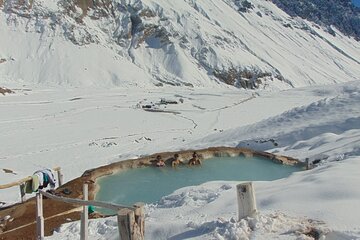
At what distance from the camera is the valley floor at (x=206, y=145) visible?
25.3 ft

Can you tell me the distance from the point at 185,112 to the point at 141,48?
2511 inches

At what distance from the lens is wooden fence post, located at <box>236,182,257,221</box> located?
7504 millimetres

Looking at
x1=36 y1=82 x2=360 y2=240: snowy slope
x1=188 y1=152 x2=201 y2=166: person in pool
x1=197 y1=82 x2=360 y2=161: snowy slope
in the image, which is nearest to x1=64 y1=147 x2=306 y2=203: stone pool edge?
x1=188 y1=152 x2=201 y2=166: person in pool

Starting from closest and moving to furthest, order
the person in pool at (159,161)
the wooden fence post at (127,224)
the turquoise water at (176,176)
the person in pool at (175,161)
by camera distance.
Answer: the wooden fence post at (127,224), the turquoise water at (176,176), the person in pool at (159,161), the person in pool at (175,161)

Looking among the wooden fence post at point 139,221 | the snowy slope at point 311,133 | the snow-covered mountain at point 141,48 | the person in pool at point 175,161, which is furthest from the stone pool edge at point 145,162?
the snow-covered mountain at point 141,48

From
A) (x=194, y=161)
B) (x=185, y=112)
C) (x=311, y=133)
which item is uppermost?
(x=185, y=112)

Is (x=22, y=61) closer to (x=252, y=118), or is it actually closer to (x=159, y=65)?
(x=159, y=65)

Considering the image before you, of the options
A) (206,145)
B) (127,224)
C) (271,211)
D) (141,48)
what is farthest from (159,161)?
(141,48)

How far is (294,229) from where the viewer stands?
7223 millimetres

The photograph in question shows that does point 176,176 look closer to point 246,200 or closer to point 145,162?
point 145,162

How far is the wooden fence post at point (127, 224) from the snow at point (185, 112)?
1.79 m

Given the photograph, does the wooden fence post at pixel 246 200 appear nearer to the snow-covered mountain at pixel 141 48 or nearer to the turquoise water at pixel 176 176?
the turquoise water at pixel 176 176

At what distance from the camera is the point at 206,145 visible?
25.9 meters

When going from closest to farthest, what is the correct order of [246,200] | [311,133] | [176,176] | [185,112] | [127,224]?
[127,224]
[246,200]
[176,176]
[311,133]
[185,112]
